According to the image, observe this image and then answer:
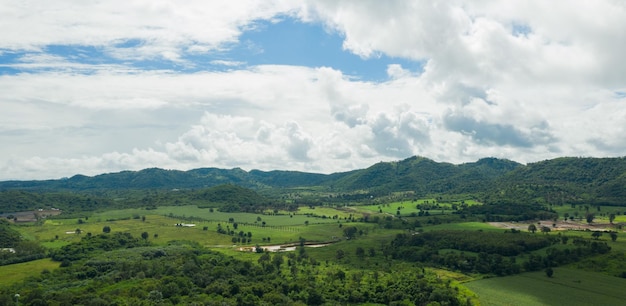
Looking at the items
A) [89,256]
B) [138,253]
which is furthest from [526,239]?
[89,256]

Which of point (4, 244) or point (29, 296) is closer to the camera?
point (29, 296)

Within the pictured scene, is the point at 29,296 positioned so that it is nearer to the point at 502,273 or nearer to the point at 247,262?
the point at 247,262

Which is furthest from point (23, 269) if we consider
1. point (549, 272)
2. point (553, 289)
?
point (549, 272)

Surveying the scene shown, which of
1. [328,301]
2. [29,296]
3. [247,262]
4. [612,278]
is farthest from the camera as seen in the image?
[247,262]

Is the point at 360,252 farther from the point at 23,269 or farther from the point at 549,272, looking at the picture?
the point at 23,269

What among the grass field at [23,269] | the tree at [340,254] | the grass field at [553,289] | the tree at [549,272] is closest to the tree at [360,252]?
the tree at [340,254]

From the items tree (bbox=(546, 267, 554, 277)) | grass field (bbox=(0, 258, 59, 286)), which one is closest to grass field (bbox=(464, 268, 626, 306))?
tree (bbox=(546, 267, 554, 277))

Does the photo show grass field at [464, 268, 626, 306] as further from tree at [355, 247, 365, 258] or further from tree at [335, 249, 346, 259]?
tree at [335, 249, 346, 259]
